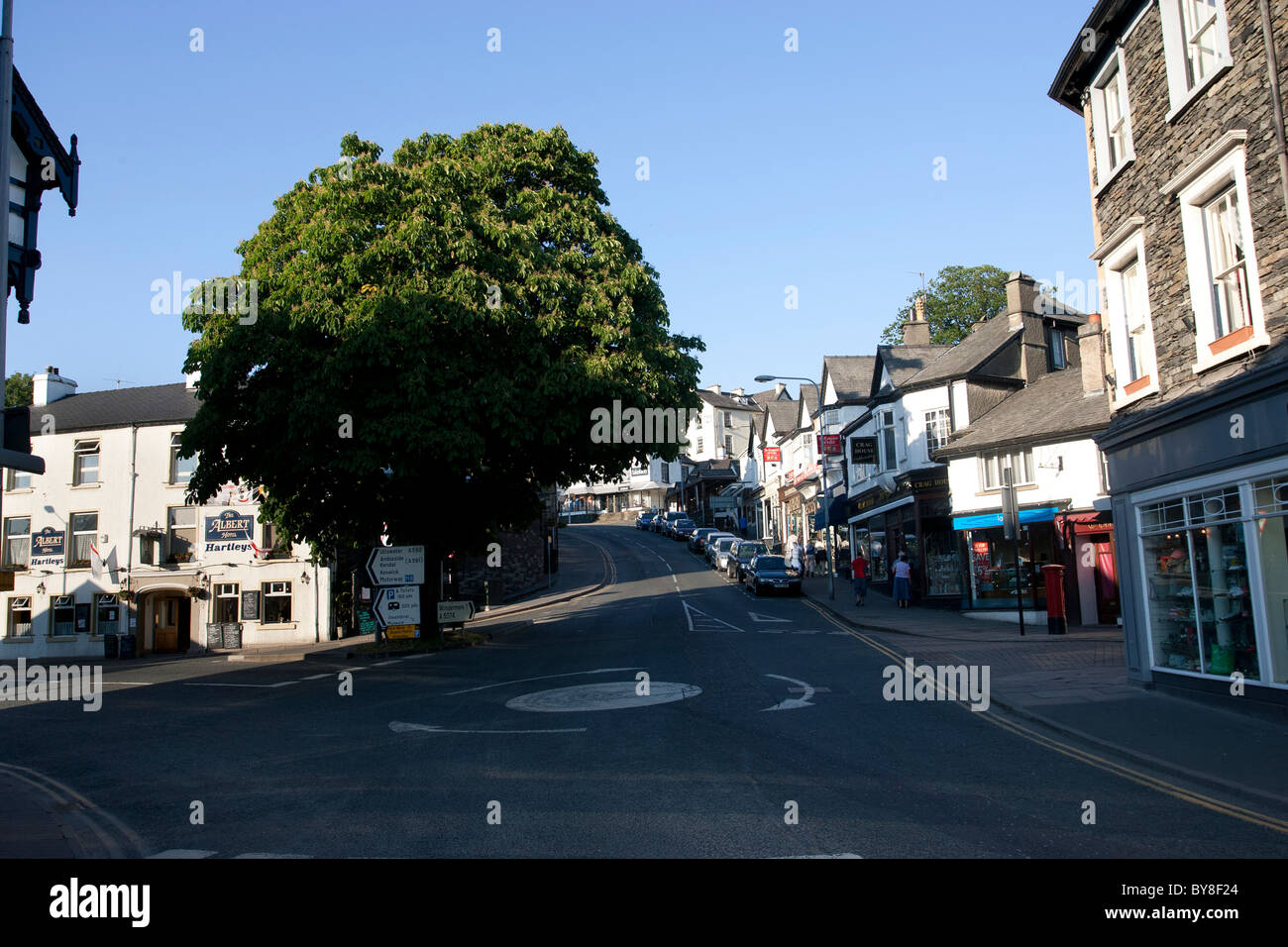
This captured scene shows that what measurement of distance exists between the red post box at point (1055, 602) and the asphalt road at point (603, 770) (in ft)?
22.6

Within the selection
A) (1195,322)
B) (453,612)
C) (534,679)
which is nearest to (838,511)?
(453,612)

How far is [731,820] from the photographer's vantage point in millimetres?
6797

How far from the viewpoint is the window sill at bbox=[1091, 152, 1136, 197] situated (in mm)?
14102

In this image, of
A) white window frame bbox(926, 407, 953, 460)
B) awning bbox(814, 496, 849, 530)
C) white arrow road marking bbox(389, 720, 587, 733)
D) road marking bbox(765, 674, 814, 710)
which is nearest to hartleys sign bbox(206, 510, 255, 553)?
awning bbox(814, 496, 849, 530)

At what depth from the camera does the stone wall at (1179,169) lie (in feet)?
35.5

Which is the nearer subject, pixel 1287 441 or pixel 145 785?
pixel 145 785

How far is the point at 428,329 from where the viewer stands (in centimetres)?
1906

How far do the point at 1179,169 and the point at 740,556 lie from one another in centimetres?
3031

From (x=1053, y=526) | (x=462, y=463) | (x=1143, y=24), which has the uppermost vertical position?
(x=1143, y=24)

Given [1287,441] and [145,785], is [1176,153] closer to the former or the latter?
[1287,441]

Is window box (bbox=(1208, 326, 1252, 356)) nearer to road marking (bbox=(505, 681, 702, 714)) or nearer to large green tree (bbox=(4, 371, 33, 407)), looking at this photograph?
road marking (bbox=(505, 681, 702, 714))

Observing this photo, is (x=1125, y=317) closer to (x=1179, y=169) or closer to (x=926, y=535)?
(x=1179, y=169)

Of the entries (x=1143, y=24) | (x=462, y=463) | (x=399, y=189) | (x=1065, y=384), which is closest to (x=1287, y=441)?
(x=1143, y=24)
